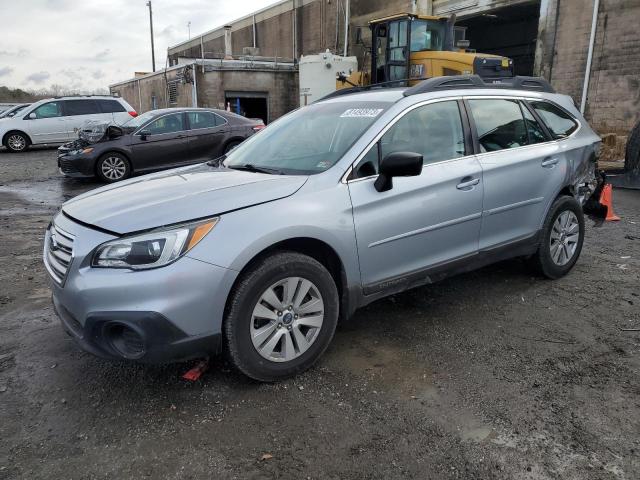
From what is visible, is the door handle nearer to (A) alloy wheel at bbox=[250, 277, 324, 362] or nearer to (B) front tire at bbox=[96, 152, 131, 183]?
(A) alloy wheel at bbox=[250, 277, 324, 362]

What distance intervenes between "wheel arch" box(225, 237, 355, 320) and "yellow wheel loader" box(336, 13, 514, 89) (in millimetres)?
10230

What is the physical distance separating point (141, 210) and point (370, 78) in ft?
42.0

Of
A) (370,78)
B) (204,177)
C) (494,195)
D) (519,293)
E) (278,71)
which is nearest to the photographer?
(204,177)

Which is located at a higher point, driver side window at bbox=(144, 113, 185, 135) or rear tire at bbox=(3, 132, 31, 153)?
driver side window at bbox=(144, 113, 185, 135)

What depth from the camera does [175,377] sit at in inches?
120

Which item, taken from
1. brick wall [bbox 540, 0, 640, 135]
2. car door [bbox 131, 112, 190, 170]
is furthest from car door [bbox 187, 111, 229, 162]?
brick wall [bbox 540, 0, 640, 135]

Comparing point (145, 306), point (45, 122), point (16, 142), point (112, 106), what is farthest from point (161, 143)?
point (16, 142)

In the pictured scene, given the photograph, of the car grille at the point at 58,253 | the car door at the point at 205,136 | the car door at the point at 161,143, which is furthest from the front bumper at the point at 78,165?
the car grille at the point at 58,253

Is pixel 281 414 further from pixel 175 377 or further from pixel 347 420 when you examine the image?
pixel 175 377

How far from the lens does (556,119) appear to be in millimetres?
4648

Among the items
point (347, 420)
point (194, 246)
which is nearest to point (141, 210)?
point (194, 246)

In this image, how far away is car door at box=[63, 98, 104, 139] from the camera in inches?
654

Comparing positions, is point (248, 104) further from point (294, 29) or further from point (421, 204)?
point (421, 204)

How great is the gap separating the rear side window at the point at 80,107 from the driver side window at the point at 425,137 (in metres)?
15.6
